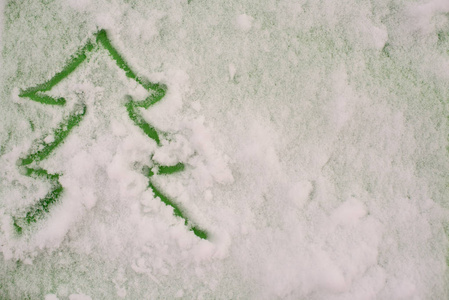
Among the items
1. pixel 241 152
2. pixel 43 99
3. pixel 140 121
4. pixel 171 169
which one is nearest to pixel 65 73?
pixel 43 99

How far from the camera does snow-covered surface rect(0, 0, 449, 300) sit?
0.72 metres

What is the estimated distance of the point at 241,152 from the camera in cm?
75

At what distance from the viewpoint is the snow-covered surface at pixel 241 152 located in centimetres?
72

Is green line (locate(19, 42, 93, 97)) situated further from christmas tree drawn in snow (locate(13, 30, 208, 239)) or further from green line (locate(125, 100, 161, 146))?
green line (locate(125, 100, 161, 146))

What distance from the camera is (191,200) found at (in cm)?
74

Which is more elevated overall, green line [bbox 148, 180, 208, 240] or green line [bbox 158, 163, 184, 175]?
green line [bbox 158, 163, 184, 175]

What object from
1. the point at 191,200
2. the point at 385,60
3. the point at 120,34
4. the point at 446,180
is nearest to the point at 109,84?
the point at 120,34

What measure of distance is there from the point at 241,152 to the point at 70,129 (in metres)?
0.35

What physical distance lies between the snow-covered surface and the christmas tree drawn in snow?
0.01m

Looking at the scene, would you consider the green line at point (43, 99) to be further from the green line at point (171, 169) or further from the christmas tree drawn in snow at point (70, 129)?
the green line at point (171, 169)

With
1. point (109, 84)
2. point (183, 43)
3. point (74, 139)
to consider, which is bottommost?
point (74, 139)

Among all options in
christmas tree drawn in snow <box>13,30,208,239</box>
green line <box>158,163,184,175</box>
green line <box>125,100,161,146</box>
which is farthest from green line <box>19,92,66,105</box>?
green line <box>158,163,184,175</box>

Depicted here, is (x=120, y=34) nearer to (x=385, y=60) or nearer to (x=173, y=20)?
(x=173, y=20)

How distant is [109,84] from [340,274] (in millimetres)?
595
